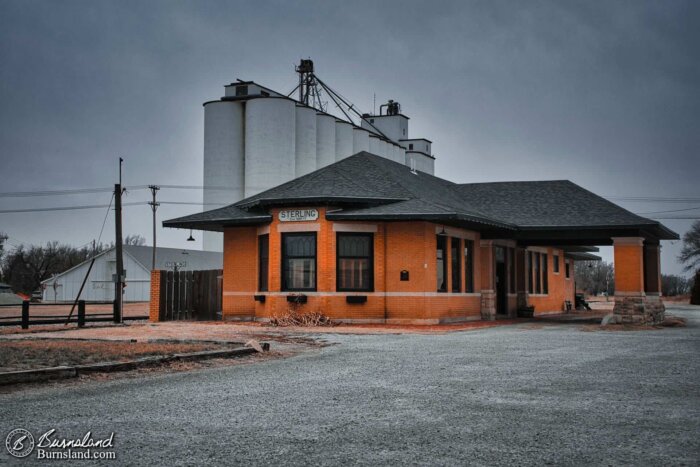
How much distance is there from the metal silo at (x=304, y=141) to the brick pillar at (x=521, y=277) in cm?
2374

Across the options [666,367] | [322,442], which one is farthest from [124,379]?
[666,367]

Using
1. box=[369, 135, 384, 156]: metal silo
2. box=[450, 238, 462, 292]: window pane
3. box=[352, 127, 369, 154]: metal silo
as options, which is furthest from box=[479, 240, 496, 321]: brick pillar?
box=[369, 135, 384, 156]: metal silo

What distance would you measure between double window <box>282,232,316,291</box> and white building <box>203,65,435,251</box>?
26.2 metres

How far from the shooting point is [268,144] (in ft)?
169

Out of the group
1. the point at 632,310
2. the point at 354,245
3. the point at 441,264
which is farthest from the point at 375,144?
the point at 632,310

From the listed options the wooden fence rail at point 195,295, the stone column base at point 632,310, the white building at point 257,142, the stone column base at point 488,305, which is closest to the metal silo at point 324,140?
the white building at point 257,142

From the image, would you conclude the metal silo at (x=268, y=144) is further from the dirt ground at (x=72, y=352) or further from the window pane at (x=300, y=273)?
the dirt ground at (x=72, y=352)

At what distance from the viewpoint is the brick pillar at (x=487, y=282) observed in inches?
1123

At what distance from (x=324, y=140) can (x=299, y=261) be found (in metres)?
32.4

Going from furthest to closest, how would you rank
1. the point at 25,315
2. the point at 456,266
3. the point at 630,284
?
the point at 456,266 → the point at 630,284 → the point at 25,315

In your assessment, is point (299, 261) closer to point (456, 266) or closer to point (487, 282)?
point (456, 266)

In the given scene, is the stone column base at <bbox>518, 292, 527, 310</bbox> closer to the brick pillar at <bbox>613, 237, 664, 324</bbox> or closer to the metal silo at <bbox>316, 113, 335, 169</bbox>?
the brick pillar at <bbox>613, 237, 664, 324</bbox>

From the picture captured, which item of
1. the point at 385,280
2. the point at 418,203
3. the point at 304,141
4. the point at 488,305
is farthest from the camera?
the point at 304,141

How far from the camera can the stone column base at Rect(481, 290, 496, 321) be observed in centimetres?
2845
